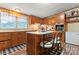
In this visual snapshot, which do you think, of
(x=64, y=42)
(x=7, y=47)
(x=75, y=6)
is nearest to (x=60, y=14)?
(x=75, y=6)

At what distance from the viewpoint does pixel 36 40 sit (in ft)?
6.42

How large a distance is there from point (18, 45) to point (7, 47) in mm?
194

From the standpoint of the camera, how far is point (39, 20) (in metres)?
1.88

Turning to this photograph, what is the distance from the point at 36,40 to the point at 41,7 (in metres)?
0.60

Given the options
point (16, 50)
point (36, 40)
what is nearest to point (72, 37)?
point (36, 40)

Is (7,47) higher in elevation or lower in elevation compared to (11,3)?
lower

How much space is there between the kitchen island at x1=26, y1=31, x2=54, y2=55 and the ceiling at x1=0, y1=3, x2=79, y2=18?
1.08 feet

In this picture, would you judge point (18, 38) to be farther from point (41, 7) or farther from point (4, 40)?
point (41, 7)

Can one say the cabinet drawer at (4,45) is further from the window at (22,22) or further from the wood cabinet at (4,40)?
the window at (22,22)

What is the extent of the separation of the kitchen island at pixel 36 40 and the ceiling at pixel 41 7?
328mm

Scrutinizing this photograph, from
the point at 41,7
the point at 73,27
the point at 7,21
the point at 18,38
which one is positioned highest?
the point at 41,7

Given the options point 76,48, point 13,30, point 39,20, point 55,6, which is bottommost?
point 76,48
